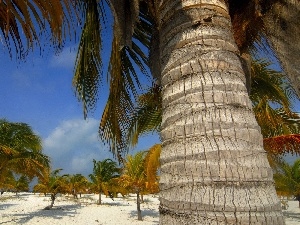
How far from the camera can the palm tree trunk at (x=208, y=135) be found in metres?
1.66

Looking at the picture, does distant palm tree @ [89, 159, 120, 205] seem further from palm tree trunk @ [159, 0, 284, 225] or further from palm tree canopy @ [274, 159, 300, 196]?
palm tree trunk @ [159, 0, 284, 225]

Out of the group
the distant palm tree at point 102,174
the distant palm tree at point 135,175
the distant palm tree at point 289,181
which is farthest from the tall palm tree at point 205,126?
the distant palm tree at point 102,174

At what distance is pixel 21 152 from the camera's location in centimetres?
1638

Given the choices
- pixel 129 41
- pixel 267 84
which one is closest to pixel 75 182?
pixel 267 84

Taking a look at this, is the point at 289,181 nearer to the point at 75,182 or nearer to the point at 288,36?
the point at 288,36

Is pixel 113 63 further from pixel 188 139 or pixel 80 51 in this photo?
pixel 188 139

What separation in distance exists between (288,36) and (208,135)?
1907mm

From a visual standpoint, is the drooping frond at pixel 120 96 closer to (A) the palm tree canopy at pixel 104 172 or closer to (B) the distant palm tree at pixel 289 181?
(B) the distant palm tree at pixel 289 181

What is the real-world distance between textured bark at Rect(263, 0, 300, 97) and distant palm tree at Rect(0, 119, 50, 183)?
14673 mm

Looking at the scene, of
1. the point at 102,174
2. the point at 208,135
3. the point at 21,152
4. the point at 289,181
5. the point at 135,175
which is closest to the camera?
the point at 208,135

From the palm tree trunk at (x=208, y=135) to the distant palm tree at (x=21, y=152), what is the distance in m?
14.8

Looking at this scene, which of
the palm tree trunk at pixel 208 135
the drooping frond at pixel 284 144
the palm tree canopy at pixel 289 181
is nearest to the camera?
the palm tree trunk at pixel 208 135

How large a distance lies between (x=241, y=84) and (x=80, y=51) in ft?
12.3

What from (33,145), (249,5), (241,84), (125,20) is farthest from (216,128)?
(33,145)
